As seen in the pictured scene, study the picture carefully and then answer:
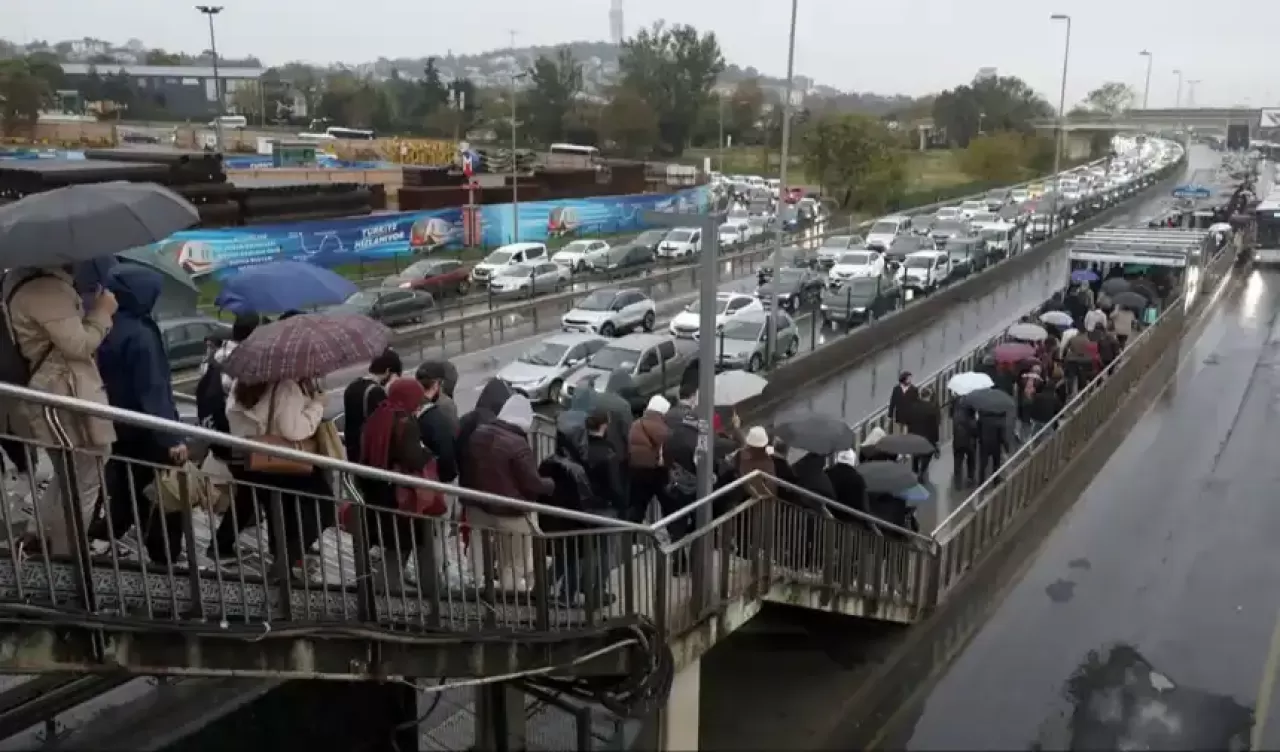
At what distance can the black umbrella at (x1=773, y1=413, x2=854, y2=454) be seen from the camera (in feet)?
33.5

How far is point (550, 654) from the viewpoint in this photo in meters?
7.03

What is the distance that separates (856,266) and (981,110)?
94.1 meters

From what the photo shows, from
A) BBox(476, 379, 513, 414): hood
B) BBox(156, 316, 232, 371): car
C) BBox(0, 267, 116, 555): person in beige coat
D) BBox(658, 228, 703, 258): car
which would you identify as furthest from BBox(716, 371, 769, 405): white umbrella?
BBox(658, 228, 703, 258): car

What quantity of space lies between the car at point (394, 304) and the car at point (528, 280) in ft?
12.6

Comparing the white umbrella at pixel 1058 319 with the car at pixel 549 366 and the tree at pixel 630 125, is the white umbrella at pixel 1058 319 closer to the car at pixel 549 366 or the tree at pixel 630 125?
the car at pixel 549 366

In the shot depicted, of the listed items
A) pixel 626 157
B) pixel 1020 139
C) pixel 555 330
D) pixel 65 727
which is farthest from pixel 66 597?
pixel 1020 139

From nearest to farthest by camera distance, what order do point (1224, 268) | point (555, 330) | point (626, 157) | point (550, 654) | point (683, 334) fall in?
point (550, 654) < point (683, 334) < point (555, 330) < point (1224, 268) < point (626, 157)

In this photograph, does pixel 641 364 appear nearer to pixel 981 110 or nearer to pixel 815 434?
pixel 815 434

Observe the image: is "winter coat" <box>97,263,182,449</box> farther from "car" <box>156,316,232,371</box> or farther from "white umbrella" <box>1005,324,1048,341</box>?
"car" <box>156,316,232,371</box>

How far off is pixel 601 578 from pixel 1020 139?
3615 inches

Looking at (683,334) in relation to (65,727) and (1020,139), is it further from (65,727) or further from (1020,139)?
(1020,139)

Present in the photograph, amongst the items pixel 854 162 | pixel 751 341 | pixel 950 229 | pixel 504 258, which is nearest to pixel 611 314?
pixel 751 341

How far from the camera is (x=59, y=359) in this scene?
5281mm

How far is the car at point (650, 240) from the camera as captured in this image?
139ft
